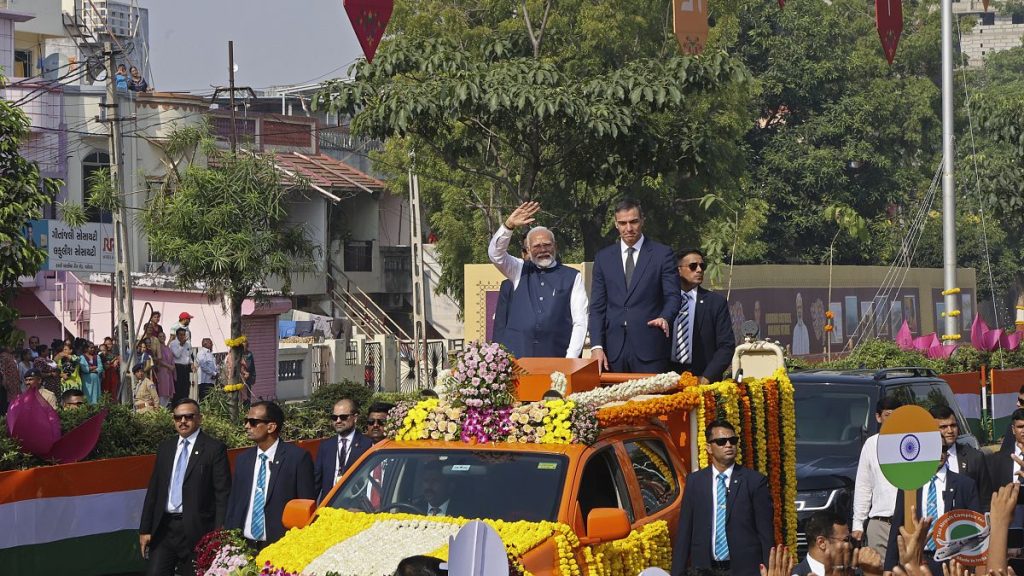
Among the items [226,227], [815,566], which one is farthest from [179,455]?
[226,227]

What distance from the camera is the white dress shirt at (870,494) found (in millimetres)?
9758

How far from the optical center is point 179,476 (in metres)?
9.96

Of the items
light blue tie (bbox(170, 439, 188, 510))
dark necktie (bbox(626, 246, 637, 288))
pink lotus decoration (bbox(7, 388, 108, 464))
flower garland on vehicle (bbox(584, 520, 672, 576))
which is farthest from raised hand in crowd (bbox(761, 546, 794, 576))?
pink lotus decoration (bbox(7, 388, 108, 464))

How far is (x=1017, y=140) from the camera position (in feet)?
109

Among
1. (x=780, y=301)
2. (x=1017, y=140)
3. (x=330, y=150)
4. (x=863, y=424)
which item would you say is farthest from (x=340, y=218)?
(x=863, y=424)

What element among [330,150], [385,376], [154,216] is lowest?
[385,376]

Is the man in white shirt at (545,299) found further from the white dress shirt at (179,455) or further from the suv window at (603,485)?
the white dress shirt at (179,455)

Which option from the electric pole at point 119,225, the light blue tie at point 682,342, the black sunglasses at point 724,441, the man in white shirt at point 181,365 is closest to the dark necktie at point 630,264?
the light blue tie at point 682,342

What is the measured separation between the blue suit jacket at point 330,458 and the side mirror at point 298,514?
7.17 ft

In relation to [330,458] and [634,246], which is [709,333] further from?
[330,458]

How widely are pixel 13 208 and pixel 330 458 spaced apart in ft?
15.9

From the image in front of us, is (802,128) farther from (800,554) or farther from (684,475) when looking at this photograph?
(684,475)

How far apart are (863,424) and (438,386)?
6.28m

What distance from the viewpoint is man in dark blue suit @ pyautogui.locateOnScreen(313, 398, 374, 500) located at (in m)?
10.2
